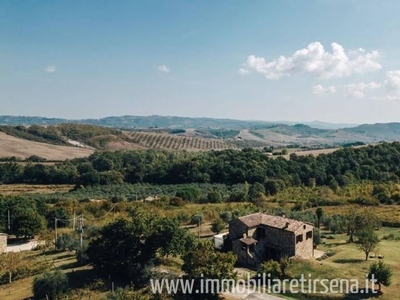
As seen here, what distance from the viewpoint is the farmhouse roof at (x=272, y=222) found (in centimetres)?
4216

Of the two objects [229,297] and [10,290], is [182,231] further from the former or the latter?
[10,290]

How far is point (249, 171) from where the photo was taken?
104000 mm

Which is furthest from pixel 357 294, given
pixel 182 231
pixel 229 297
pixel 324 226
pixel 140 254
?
pixel 324 226

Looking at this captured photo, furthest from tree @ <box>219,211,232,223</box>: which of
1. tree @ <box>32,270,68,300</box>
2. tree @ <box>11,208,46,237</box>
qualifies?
tree @ <box>32,270,68,300</box>

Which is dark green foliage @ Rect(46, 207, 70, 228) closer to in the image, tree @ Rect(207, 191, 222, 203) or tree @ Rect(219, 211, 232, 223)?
tree @ Rect(219, 211, 232, 223)

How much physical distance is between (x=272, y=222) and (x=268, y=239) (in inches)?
77.2

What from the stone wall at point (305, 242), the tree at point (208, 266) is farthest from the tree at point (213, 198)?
the tree at point (208, 266)

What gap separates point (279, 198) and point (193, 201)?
17.9 m

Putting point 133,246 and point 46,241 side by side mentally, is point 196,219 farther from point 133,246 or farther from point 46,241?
point 133,246

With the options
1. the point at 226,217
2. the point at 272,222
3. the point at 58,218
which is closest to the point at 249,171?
the point at 226,217

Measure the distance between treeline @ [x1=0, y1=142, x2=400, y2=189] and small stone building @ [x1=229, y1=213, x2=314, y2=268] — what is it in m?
47.0

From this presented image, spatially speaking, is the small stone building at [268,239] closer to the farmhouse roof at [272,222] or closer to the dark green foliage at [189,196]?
the farmhouse roof at [272,222]

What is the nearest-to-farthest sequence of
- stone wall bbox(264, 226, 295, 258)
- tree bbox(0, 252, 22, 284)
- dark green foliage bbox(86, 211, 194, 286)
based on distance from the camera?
dark green foliage bbox(86, 211, 194, 286) → tree bbox(0, 252, 22, 284) → stone wall bbox(264, 226, 295, 258)

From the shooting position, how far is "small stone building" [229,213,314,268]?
4125cm
